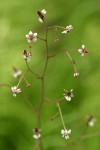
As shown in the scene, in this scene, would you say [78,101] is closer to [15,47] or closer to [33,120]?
[33,120]

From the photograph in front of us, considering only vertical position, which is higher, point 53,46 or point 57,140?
point 53,46

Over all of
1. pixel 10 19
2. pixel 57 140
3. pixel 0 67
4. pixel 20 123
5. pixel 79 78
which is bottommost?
pixel 57 140

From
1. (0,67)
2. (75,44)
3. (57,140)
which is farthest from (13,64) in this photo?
(57,140)

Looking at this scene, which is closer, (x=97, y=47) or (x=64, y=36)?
(x=97, y=47)

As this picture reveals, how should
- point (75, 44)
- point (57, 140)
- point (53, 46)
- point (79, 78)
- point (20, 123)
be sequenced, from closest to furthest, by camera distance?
point (57, 140)
point (20, 123)
point (79, 78)
point (75, 44)
point (53, 46)

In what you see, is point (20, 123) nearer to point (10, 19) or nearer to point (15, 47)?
point (15, 47)

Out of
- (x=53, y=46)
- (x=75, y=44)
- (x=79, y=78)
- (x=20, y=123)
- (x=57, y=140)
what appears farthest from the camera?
(x=53, y=46)
